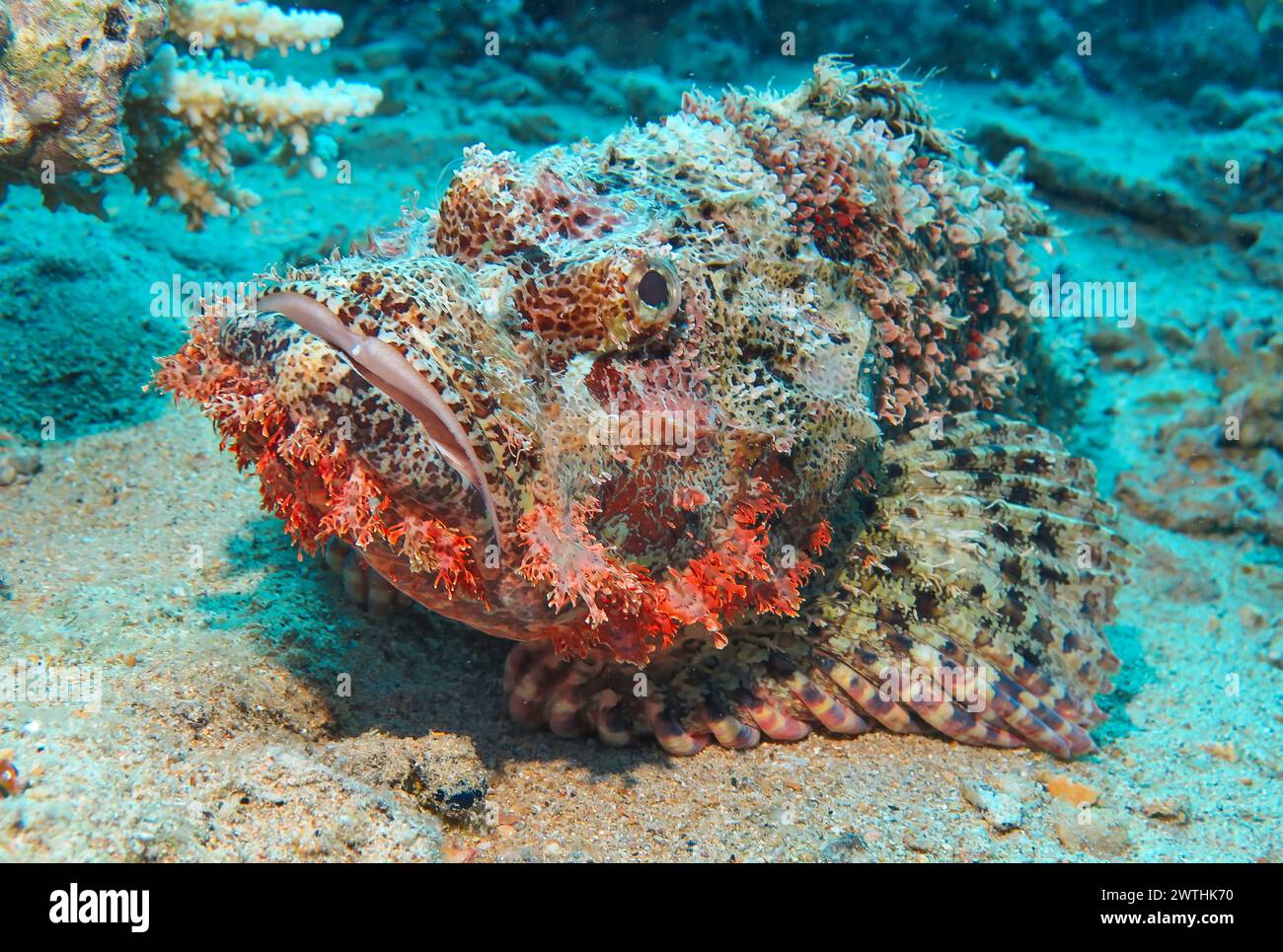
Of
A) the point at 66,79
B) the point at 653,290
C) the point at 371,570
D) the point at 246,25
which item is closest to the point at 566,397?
the point at 653,290

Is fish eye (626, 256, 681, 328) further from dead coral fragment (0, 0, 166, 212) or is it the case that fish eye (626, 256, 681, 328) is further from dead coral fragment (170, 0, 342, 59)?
dead coral fragment (170, 0, 342, 59)

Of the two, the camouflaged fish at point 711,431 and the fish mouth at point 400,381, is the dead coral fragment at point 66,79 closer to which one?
the camouflaged fish at point 711,431

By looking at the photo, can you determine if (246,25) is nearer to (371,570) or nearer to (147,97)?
(147,97)

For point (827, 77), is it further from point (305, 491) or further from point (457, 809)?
point (457, 809)

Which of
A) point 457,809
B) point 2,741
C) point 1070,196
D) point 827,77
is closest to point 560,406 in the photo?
point 457,809

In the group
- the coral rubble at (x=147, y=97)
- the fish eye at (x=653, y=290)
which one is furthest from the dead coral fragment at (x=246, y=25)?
the fish eye at (x=653, y=290)

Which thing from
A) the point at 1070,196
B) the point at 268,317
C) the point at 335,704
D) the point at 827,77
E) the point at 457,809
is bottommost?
the point at 457,809

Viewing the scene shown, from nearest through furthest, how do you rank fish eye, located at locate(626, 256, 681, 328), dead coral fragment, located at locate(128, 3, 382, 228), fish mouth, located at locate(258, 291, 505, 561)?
1. fish mouth, located at locate(258, 291, 505, 561)
2. fish eye, located at locate(626, 256, 681, 328)
3. dead coral fragment, located at locate(128, 3, 382, 228)

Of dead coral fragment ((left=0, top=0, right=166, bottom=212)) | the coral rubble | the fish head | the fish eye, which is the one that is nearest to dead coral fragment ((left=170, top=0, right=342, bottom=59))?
the coral rubble
